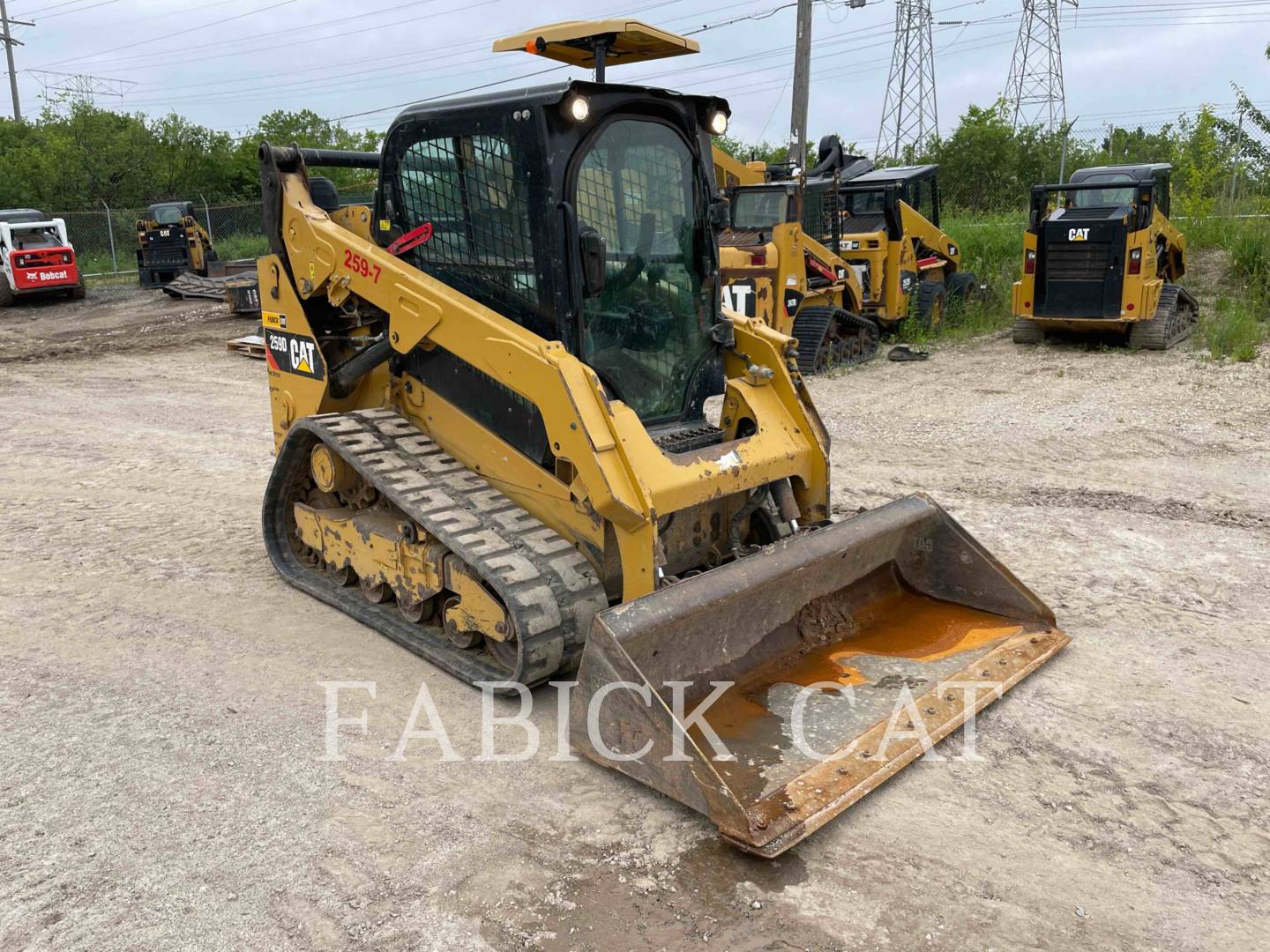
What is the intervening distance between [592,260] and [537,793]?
2038 millimetres

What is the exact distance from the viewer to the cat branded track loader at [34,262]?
20.9 meters

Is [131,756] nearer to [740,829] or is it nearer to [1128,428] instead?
[740,829]

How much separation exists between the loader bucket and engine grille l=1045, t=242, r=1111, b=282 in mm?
8717

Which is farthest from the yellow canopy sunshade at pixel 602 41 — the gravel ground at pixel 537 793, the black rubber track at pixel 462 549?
the gravel ground at pixel 537 793

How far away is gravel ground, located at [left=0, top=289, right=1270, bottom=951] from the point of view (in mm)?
2834

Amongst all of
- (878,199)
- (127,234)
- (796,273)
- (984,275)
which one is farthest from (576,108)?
(127,234)

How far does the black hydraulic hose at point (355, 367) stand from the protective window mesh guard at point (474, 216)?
44 centimetres

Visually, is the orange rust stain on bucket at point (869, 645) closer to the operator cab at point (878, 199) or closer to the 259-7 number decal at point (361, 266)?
the 259-7 number decal at point (361, 266)

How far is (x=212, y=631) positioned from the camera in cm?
480

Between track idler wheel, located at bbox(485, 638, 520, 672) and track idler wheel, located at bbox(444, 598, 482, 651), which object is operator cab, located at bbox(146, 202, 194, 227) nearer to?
track idler wheel, located at bbox(444, 598, 482, 651)

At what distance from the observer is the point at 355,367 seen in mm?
5078

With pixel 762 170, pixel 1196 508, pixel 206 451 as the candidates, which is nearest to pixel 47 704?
pixel 206 451

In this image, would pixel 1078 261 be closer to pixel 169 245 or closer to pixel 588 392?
pixel 588 392

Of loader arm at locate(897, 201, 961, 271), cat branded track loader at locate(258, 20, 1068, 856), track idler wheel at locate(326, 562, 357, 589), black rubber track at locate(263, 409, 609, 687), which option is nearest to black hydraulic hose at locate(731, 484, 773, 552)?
cat branded track loader at locate(258, 20, 1068, 856)
